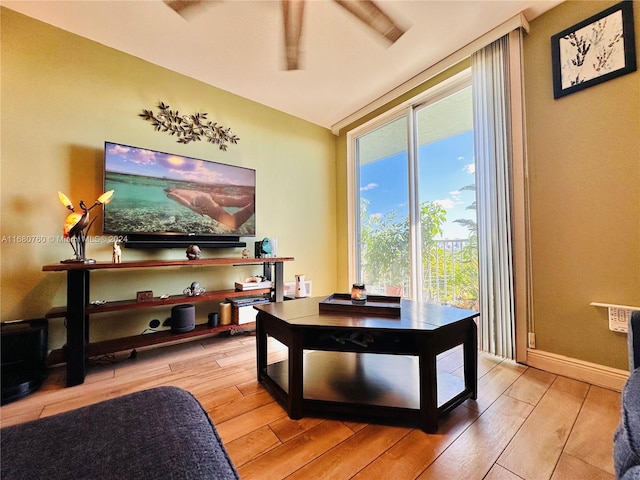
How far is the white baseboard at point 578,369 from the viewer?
1.49 m

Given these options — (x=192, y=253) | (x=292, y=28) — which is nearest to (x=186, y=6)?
(x=292, y=28)

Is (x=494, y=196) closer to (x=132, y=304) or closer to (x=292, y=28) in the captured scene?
(x=292, y=28)

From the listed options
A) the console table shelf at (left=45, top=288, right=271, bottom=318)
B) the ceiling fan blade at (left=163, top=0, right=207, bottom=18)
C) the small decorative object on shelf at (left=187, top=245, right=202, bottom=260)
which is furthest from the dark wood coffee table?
the ceiling fan blade at (left=163, top=0, right=207, bottom=18)

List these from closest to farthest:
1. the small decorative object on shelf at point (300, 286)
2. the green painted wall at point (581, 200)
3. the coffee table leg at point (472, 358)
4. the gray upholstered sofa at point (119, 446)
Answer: the gray upholstered sofa at point (119, 446)
the coffee table leg at point (472, 358)
the green painted wall at point (581, 200)
the small decorative object on shelf at point (300, 286)

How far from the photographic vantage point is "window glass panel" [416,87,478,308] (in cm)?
233

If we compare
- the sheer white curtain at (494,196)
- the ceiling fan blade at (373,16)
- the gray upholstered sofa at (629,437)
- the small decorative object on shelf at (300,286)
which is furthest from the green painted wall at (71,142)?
the gray upholstered sofa at (629,437)

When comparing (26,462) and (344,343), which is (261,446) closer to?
(344,343)

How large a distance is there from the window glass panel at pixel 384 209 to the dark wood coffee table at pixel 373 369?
1.36 metres

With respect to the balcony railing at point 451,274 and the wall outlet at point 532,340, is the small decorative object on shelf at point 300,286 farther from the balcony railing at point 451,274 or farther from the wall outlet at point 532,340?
the wall outlet at point 532,340

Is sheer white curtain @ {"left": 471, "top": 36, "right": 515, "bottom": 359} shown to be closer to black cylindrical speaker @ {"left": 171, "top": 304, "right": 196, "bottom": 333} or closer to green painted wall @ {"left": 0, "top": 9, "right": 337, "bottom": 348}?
green painted wall @ {"left": 0, "top": 9, "right": 337, "bottom": 348}

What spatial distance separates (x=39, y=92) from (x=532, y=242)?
12.4 feet

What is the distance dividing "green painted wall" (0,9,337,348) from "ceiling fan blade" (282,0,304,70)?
1.05 metres

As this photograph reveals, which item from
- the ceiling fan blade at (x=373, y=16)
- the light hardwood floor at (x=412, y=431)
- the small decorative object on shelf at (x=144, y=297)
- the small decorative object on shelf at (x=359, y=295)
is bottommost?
the light hardwood floor at (x=412, y=431)

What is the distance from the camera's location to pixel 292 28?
1835 mm
